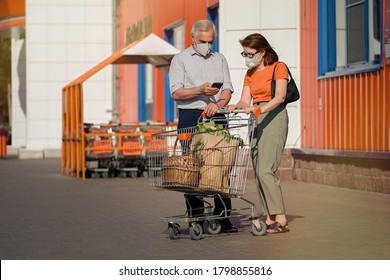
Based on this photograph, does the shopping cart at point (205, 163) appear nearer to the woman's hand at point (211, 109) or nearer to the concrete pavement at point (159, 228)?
the woman's hand at point (211, 109)

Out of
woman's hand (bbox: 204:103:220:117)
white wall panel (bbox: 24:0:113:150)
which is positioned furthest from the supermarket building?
white wall panel (bbox: 24:0:113:150)

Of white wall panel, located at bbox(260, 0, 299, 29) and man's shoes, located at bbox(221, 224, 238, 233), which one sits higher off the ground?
white wall panel, located at bbox(260, 0, 299, 29)

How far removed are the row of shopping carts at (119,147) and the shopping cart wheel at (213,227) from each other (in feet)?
33.3

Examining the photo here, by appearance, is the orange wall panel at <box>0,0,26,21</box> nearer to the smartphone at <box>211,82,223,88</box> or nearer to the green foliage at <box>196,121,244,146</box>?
the smartphone at <box>211,82,223,88</box>

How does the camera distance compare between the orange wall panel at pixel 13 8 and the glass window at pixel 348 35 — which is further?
the orange wall panel at pixel 13 8

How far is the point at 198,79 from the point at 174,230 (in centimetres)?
146

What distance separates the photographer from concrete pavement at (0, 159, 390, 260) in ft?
28.1

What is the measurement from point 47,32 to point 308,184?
20.6 meters

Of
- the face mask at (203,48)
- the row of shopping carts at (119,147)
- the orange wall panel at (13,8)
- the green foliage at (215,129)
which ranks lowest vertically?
the row of shopping carts at (119,147)

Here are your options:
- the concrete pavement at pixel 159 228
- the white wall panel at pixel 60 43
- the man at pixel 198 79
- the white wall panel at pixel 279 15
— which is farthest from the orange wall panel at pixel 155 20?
the man at pixel 198 79

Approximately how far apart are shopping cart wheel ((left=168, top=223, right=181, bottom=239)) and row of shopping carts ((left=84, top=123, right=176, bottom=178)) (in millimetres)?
10449

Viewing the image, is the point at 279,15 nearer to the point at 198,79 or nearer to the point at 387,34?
the point at 387,34

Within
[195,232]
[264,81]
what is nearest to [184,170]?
[195,232]

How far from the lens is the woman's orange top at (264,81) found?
9.71 m
